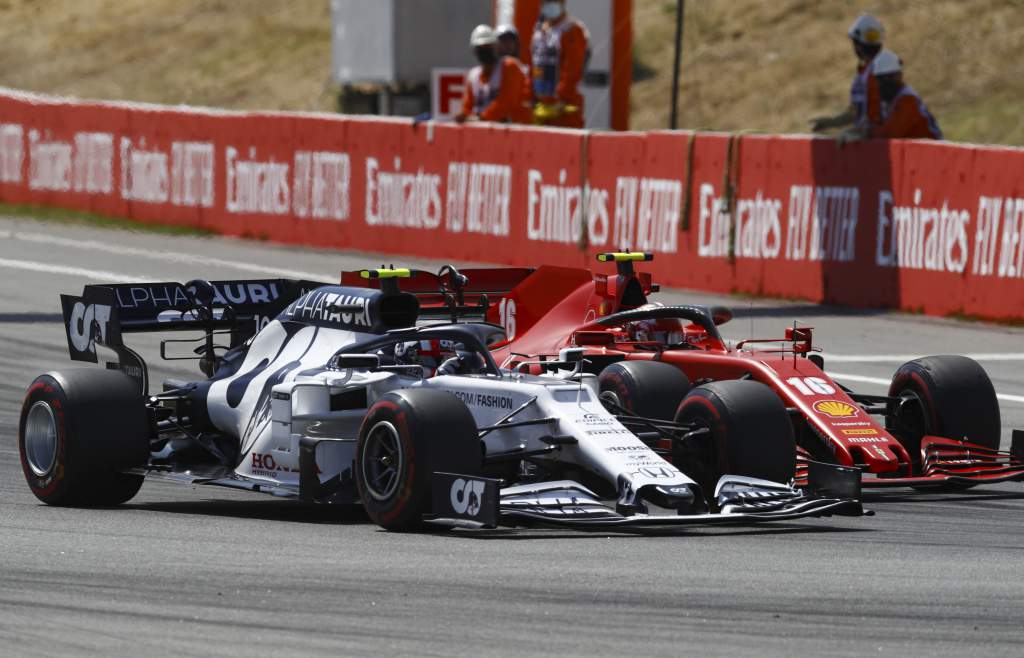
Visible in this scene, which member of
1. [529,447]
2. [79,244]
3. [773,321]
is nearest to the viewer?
[529,447]

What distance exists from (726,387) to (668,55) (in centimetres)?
2437

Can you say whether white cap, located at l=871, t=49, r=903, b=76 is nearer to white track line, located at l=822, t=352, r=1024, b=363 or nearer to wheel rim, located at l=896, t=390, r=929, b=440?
white track line, located at l=822, t=352, r=1024, b=363

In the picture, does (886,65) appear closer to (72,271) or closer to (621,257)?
(621,257)

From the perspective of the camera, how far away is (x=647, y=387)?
10.5 m

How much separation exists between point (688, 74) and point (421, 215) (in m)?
9.78

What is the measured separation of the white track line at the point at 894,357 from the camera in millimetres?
16172

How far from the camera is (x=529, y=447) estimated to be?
9180mm

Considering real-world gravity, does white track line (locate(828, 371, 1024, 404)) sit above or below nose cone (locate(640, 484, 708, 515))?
below

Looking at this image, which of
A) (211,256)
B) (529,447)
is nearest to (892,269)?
(211,256)

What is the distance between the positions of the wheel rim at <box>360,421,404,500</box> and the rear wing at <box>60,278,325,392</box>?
2299mm

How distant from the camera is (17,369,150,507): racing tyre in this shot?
32.7 feet

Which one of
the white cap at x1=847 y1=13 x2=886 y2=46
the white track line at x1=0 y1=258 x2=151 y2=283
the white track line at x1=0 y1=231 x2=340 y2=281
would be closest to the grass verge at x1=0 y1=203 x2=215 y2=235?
the white track line at x1=0 y1=231 x2=340 y2=281

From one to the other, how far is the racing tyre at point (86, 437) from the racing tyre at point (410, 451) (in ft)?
5.12

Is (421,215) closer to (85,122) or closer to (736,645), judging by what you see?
(85,122)
